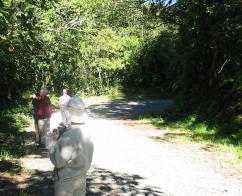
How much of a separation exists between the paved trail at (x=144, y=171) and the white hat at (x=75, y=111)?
142 millimetres

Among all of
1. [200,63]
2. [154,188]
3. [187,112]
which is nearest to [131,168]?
[154,188]

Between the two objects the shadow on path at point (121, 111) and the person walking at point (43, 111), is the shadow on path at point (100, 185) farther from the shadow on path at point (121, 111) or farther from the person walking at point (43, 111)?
the shadow on path at point (121, 111)

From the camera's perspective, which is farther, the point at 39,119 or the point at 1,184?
the point at 39,119

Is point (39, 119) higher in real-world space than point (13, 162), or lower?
higher

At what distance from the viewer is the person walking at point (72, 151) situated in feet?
13.5

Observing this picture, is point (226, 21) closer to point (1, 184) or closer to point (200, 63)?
point (200, 63)

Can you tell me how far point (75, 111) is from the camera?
4270mm

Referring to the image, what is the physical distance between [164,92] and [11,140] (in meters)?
24.7

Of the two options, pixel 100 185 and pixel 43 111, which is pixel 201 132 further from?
pixel 100 185

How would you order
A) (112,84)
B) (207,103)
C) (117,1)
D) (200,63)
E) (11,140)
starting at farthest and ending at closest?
(112,84) → (117,1) → (200,63) → (207,103) → (11,140)

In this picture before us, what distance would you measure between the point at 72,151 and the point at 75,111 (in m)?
0.44

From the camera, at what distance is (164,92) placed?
37.0 m

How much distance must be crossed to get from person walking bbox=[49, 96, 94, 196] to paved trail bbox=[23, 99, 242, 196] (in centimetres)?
16

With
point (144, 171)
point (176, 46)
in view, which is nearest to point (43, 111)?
point (144, 171)
